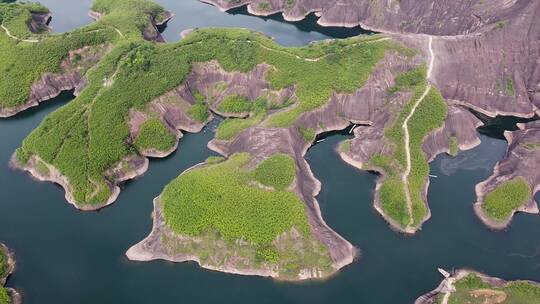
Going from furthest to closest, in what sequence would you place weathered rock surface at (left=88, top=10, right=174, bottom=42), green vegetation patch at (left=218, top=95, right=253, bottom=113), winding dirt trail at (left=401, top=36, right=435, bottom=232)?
1. weathered rock surface at (left=88, top=10, right=174, bottom=42)
2. green vegetation patch at (left=218, top=95, right=253, bottom=113)
3. winding dirt trail at (left=401, top=36, right=435, bottom=232)

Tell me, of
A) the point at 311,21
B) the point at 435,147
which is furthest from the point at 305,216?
the point at 311,21

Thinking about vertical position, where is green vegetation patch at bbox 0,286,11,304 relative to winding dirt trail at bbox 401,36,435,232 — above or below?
below

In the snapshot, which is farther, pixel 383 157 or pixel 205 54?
pixel 205 54

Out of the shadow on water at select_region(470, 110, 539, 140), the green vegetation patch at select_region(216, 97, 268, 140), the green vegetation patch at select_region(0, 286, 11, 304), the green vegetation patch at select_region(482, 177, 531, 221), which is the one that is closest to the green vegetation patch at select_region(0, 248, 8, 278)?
the green vegetation patch at select_region(0, 286, 11, 304)

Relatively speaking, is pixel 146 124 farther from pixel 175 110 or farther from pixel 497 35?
pixel 497 35

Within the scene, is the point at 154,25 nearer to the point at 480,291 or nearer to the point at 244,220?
the point at 244,220

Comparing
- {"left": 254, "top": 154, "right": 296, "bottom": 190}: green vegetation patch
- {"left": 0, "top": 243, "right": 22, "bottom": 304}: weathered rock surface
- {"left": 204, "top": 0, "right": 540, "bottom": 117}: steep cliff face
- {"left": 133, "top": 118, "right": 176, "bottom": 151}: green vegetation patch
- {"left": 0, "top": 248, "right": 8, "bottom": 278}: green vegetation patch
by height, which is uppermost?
{"left": 204, "top": 0, "right": 540, "bottom": 117}: steep cliff face

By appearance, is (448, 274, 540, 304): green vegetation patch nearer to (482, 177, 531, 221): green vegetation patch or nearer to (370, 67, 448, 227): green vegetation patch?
(370, 67, 448, 227): green vegetation patch
